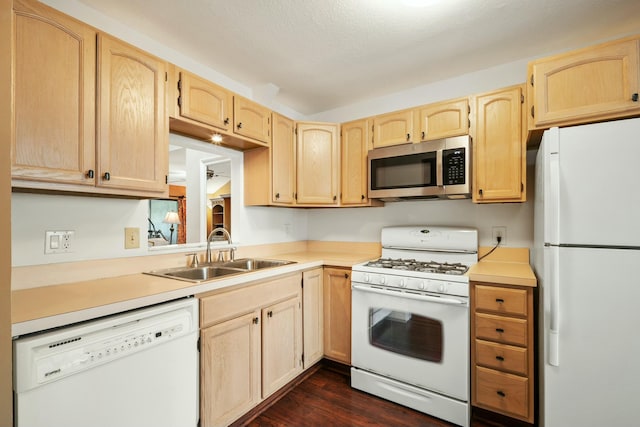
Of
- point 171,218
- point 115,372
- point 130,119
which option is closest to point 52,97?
point 130,119

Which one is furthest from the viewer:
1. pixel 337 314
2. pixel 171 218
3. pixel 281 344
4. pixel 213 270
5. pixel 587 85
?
pixel 171 218

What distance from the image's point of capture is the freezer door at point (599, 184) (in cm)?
133

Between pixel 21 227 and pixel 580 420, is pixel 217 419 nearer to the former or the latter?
pixel 21 227

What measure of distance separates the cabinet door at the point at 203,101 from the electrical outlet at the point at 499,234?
216 cm

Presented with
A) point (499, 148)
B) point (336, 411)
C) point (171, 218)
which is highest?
point (499, 148)

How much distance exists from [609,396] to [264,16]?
2629mm

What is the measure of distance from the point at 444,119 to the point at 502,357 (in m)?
1.65

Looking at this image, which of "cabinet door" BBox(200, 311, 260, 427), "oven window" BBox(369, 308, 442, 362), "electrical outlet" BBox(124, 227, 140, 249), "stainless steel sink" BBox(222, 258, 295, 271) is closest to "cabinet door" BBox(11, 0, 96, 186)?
"electrical outlet" BBox(124, 227, 140, 249)

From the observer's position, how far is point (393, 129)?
8.11 ft

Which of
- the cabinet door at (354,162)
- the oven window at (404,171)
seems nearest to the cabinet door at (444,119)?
the oven window at (404,171)

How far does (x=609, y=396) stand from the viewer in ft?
4.46

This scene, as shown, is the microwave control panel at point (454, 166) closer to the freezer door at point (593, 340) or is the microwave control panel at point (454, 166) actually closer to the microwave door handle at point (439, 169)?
the microwave door handle at point (439, 169)

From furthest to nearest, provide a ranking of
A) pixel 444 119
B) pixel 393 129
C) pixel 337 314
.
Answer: pixel 393 129 → pixel 337 314 → pixel 444 119

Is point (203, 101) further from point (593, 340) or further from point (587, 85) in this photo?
point (593, 340)
